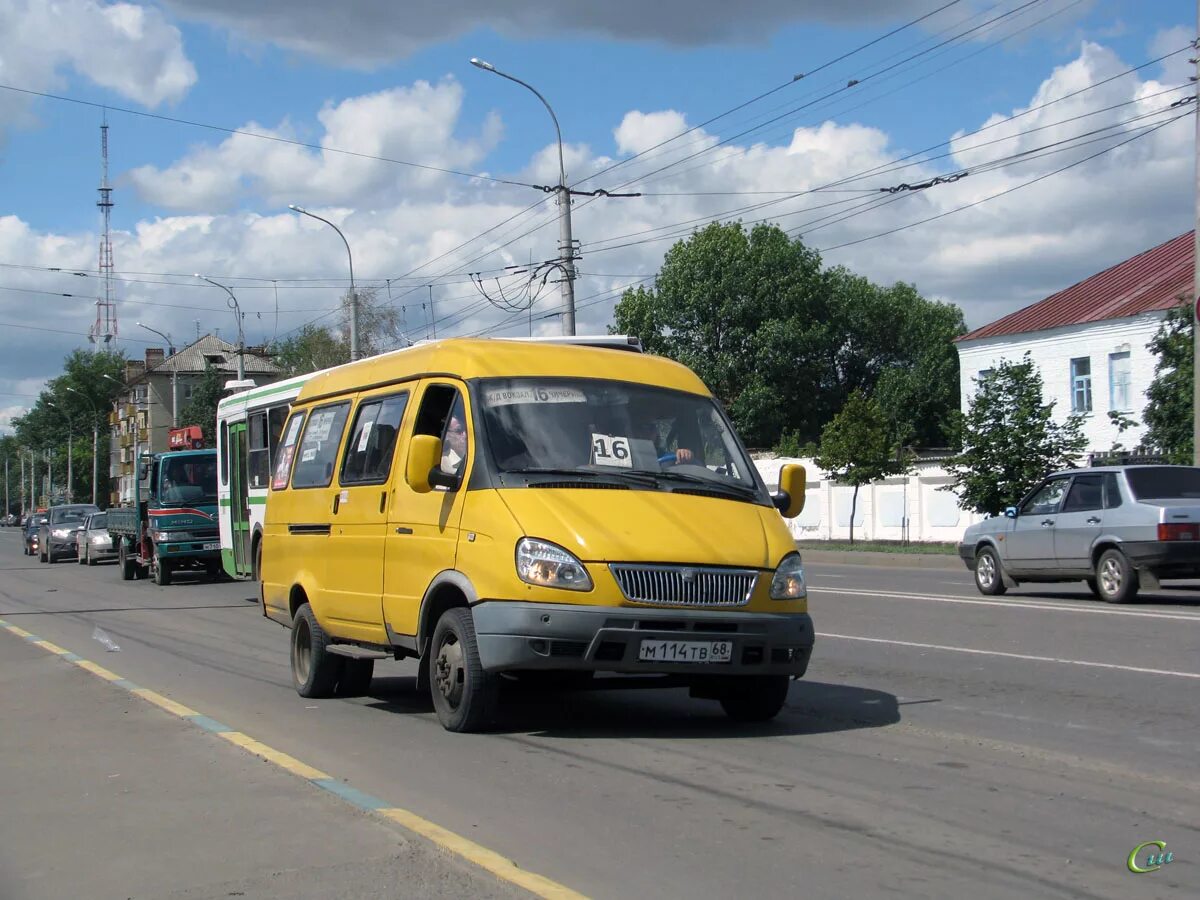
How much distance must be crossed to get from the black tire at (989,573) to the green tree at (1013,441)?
33.3 ft

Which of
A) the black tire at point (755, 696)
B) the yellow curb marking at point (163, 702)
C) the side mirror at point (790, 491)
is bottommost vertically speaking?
the yellow curb marking at point (163, 702)

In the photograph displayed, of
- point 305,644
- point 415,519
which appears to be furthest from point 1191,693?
point 305,644

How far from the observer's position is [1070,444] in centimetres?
2989

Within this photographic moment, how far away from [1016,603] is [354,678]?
9900 mm

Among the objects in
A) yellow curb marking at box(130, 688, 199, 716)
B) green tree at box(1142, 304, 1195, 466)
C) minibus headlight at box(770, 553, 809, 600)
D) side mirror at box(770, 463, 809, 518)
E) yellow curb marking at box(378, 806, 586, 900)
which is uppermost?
green tree at box(1142, 304, 1195, 466)

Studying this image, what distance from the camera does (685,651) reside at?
7.67 metres

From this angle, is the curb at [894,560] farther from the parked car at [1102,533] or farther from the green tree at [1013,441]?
the parked car at [1102,533]

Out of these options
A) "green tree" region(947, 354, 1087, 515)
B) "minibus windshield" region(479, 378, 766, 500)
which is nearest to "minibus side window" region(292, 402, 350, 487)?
"minibus windshield" region(479, 378, 766, 500)

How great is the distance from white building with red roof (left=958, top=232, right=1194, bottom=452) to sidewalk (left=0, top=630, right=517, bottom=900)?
3590cm

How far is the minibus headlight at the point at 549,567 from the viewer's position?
7.54 metres

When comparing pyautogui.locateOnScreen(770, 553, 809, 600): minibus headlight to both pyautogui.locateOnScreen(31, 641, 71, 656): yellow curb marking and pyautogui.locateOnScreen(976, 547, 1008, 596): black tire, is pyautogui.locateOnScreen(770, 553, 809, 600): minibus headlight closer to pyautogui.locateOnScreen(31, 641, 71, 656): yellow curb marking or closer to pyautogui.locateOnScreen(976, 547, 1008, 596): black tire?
pyautogui.locateOnScreen(31, 641, 71, 656): yellow curb marking

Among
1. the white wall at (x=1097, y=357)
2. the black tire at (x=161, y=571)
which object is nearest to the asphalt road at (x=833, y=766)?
the black tire at (x=161, y=571)

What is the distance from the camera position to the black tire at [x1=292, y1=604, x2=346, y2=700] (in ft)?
32.7

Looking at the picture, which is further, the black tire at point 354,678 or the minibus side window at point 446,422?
the black tire at point 354,678
